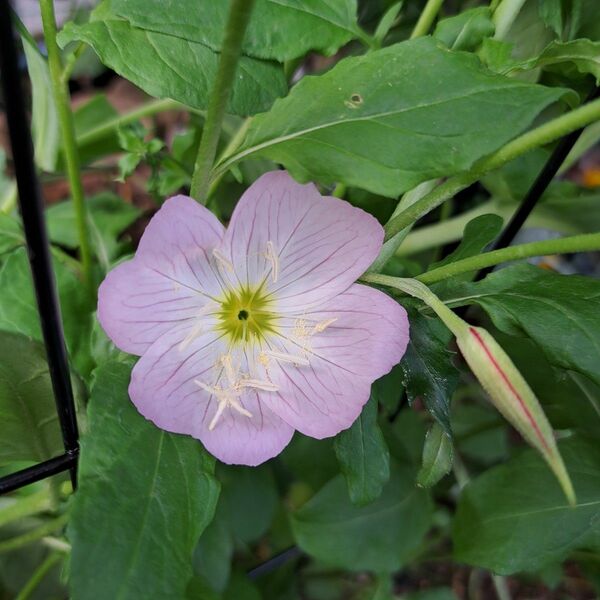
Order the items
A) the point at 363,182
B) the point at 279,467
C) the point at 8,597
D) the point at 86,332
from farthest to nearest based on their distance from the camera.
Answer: the point at 279,467
the point at 8,597
the point at 86,332
the point at 363,182

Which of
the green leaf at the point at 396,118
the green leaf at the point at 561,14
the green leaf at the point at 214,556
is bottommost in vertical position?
the green leaf at the point at 214,556

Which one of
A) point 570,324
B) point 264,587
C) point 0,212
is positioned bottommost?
point 264,587

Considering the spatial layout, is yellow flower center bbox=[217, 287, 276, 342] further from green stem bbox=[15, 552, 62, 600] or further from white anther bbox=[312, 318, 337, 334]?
green stem bbox=[15, 552, 62, 600]

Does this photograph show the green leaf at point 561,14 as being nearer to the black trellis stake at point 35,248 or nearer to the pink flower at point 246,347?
the pink flower at point 246,347

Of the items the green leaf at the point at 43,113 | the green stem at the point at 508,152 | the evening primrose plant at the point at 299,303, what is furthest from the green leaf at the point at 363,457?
the green leaf at the point at 43,113

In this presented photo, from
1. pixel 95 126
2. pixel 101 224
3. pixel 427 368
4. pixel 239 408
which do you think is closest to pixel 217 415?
pixel 239 408

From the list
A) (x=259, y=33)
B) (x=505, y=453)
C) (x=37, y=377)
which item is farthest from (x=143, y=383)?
(x=505, y=453)

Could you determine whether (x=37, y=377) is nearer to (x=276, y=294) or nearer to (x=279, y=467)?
(x=276, y=294)

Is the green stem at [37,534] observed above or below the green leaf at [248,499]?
above
